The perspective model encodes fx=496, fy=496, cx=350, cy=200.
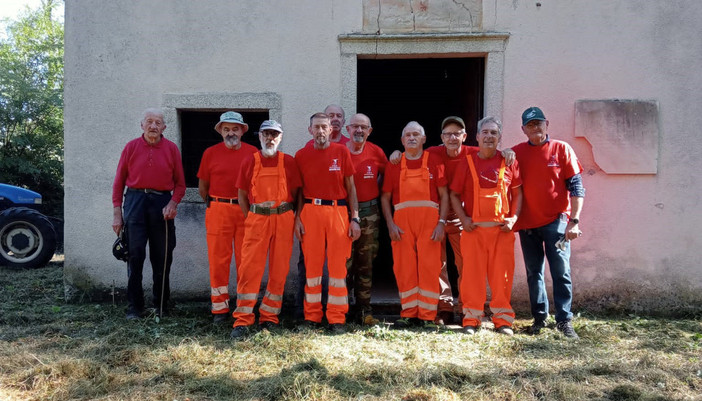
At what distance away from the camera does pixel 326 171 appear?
183 inches

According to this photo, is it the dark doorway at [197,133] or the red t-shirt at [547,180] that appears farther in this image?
the dark doorway at [197,133]

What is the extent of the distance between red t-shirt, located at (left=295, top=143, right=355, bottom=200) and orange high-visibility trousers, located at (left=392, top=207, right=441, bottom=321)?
677 millimetres

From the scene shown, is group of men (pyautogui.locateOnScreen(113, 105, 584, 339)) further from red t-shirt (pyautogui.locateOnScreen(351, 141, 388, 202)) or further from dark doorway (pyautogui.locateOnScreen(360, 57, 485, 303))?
dark doorway (pyautogui.locateOnScreen(360, 57, 485, 303))

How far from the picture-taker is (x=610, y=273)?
18.1 ft

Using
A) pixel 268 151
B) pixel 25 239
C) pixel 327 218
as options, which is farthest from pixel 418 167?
pixel 25 239

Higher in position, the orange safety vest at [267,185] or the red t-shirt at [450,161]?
the red t-shirt at [450,161]

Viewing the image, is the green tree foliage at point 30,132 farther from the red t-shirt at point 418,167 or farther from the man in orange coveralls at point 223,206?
the red t-shirt at point 418,167

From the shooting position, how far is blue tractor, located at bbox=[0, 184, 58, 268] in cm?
840

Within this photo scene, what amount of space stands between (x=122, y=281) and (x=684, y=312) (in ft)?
20.9

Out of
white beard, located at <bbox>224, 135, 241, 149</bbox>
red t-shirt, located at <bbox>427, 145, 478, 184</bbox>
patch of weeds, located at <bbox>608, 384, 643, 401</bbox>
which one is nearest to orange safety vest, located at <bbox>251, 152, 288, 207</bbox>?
white beard, located at <bbox>224, 135, 241, 149</bbox>

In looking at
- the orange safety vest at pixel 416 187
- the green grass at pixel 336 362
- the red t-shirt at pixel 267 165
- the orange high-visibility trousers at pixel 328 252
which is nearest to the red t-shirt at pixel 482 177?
the orange safety vest at pixel 416 187

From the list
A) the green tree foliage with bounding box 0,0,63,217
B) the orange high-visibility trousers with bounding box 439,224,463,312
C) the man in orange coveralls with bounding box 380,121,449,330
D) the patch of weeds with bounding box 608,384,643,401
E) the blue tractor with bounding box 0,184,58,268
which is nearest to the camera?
the patch of weeds with bounding box 608,384,643,401

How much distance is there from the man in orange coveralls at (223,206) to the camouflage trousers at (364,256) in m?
1.16

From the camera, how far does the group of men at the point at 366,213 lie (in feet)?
15.2
